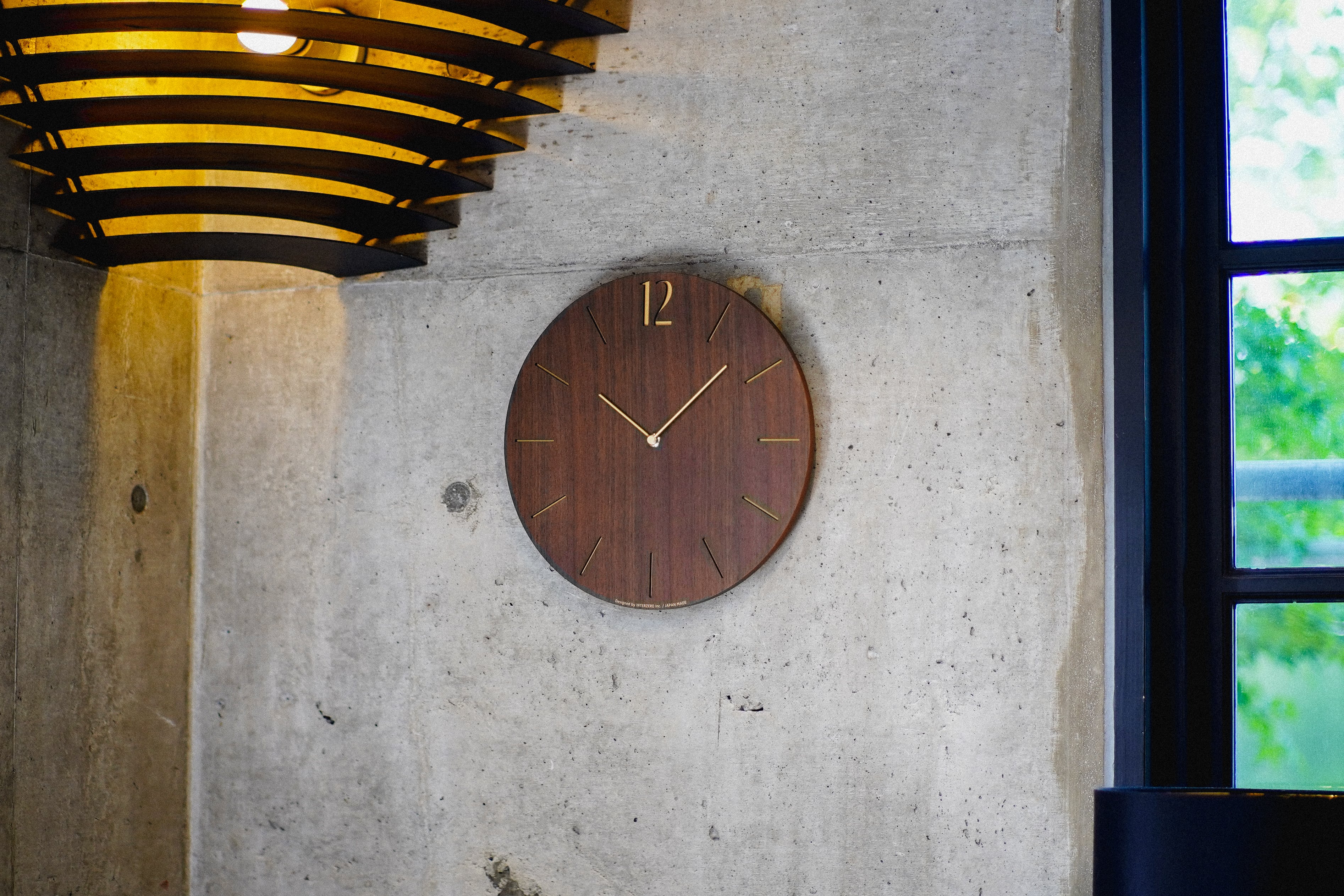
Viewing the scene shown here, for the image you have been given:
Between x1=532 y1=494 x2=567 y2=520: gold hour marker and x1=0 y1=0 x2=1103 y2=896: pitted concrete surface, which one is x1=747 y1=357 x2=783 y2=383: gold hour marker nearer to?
x1=0 y1=0 x2=1103 y2=896: pitted concrete surface

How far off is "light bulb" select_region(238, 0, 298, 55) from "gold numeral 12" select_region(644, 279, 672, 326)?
832mm

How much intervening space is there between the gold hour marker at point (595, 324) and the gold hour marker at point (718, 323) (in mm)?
220

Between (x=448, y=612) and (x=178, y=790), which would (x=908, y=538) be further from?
(x=178, y=790)

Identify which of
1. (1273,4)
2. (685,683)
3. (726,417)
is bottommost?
(685,683)

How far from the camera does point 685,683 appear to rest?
2264 mm

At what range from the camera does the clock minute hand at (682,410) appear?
7.31 feet

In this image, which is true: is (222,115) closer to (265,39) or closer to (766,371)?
(265,39)

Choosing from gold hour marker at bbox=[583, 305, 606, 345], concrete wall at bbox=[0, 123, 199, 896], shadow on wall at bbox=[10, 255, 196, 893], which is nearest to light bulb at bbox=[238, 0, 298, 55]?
concrete wall at bbox=[0, 123, 199, 896]

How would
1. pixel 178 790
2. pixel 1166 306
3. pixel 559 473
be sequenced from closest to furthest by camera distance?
pixel 1166 306
pixel 559 473
pixel 178 790

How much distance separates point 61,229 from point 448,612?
1.11 meters

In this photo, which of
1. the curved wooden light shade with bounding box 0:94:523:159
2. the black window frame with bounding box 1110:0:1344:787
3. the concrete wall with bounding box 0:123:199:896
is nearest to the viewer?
the curved wooden light shade with bounding box 0:94:523:159

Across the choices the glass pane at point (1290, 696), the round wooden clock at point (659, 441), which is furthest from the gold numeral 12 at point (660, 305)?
the glass pane at point (1290, 696)

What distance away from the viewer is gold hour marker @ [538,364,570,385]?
2.31 metres

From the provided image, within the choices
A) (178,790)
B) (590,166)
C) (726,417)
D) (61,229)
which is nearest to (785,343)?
(726,417)
